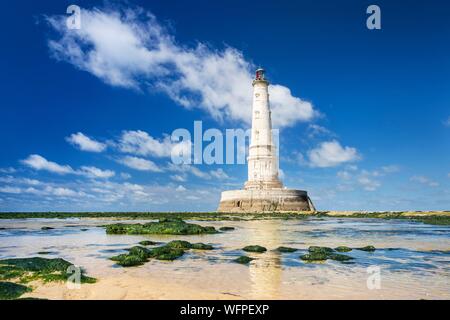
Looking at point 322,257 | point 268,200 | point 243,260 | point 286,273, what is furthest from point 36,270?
point 268,200

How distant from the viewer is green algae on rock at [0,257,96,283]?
10.2 meters

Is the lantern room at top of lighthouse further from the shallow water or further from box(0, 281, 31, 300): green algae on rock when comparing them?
box(0, 281, 31, 300): green algae on rock

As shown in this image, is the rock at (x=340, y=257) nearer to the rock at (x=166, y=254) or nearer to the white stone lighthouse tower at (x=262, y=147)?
the rock at (x=166, y=254)

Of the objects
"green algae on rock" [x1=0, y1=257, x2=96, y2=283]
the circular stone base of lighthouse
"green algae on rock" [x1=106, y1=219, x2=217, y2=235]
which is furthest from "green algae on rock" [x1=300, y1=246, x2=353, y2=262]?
the circular stone base of lighthouse

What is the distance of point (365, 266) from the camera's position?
12148mm

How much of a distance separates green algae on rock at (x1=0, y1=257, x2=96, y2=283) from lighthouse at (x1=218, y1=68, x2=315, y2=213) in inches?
1914

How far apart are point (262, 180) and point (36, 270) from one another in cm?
5430

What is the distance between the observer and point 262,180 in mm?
64375

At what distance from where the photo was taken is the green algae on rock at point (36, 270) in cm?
1023

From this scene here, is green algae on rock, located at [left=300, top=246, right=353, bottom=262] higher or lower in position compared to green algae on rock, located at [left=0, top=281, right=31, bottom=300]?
higher
